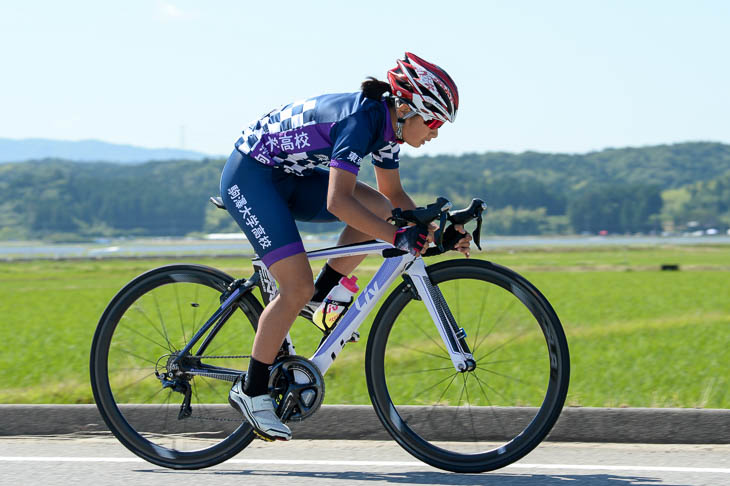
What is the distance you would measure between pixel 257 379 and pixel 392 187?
1253 mm

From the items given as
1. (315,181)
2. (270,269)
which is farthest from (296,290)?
(315,181)

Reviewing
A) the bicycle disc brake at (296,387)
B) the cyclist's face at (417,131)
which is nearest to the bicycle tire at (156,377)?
the bicycle disc brake at (296,387)

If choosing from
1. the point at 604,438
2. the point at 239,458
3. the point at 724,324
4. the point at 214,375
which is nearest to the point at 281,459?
the point at 239,458

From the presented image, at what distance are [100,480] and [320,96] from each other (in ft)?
7.23

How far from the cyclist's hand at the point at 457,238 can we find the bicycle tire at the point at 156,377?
113cm

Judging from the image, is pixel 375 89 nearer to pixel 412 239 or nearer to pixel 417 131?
pixel 417 131

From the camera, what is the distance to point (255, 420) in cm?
482

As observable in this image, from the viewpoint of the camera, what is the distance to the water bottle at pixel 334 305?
197 inches

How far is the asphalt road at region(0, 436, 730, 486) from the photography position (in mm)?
4641

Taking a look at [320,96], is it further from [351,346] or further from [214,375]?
[351,346]

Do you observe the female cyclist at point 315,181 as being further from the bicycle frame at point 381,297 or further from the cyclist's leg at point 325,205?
the bicycle frame at point 381,297

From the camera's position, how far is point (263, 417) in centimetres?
482

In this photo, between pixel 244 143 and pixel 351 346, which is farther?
pixel 351 346

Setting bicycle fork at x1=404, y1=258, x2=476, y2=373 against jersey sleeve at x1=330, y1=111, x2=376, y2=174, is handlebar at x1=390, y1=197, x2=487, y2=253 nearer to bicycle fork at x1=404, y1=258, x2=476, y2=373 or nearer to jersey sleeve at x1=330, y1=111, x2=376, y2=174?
bicycle fork at x1=404, y1=258, x2=476, y2=373
